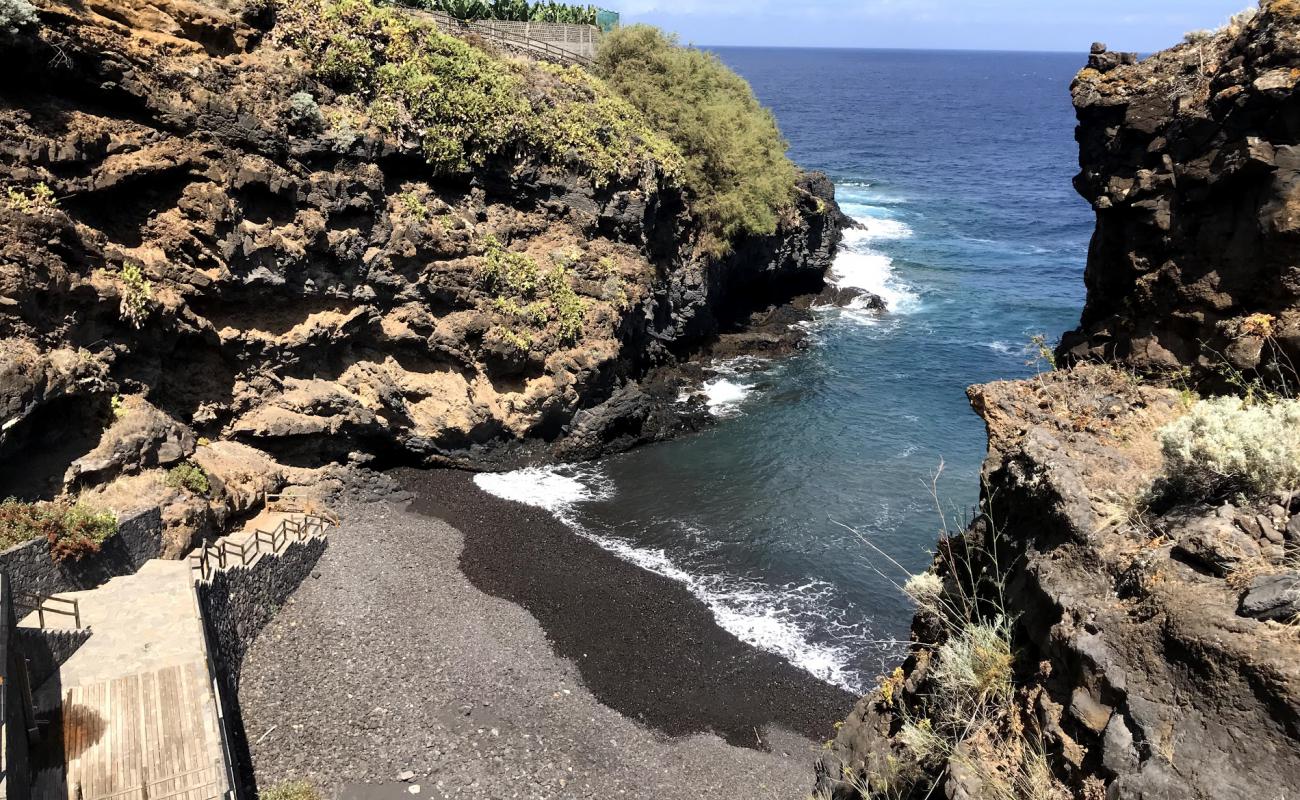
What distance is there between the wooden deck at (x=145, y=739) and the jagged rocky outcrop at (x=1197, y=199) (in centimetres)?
1583

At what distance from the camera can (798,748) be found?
18656 mm

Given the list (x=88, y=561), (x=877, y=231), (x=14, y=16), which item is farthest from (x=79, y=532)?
(x=877, y=231)

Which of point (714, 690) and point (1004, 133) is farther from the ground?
point (1004, 133)

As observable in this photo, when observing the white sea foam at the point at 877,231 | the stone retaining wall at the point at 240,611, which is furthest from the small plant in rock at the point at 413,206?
the white sea foam at the point at 877,231

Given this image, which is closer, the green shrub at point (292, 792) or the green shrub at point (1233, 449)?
the green shrub at point (1233, 449)

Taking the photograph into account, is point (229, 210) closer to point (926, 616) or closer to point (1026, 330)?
point (926, 616)

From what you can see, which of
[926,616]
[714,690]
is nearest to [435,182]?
[714,690]

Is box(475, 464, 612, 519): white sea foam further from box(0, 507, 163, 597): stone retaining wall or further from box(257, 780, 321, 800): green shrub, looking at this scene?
box(257, 780, 321, 800): green shrub

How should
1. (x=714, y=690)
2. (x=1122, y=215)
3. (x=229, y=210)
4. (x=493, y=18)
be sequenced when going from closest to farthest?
(x=1122, y=215), (x=714, y=690), (x=229, y=210), (x=493, y=18)

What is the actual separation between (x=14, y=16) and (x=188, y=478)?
1208cm

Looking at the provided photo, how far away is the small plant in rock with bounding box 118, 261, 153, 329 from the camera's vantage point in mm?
21750

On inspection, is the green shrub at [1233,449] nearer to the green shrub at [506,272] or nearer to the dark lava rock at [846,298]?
the green shrub at [506,272]

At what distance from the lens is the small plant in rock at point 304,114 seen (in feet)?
84.0

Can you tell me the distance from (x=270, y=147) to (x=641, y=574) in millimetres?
17431
